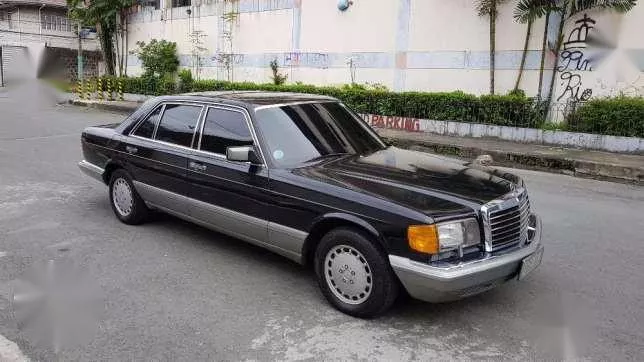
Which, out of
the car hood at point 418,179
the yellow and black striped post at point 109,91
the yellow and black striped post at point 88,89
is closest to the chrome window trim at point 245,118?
the car hood at point 418,179

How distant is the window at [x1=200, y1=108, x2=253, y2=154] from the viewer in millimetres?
4801

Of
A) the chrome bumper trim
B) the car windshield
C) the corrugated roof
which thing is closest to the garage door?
the chrome bumper trim

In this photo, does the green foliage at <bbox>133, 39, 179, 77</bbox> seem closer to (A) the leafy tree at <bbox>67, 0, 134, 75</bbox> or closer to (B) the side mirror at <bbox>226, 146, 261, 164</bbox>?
(A) the leafy tree at <bbox>67, 0, 134, 75</bbox>

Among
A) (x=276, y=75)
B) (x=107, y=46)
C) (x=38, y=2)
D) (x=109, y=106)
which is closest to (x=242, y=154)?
(x=276, y=75)

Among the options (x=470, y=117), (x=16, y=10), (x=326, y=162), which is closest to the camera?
(x=326, y=162)

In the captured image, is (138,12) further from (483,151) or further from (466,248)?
(466,248)

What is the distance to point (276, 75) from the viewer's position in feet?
66.7

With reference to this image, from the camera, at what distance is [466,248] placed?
12.1 ft

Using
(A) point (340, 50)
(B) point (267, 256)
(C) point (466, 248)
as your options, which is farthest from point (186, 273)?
(A) point (340, 50)

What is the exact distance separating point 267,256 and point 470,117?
10104 millimetres

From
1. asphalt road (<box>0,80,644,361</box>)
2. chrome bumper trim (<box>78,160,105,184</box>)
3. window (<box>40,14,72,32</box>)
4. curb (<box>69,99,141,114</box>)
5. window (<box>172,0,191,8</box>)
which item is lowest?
asphalt road (<box>0,80,644,361</box>)

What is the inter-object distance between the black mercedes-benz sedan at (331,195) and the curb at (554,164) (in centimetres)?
456

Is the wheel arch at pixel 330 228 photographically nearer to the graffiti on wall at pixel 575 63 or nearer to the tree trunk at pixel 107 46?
the graffiti on wall at pixel 575 63

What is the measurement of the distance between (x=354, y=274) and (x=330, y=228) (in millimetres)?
388
